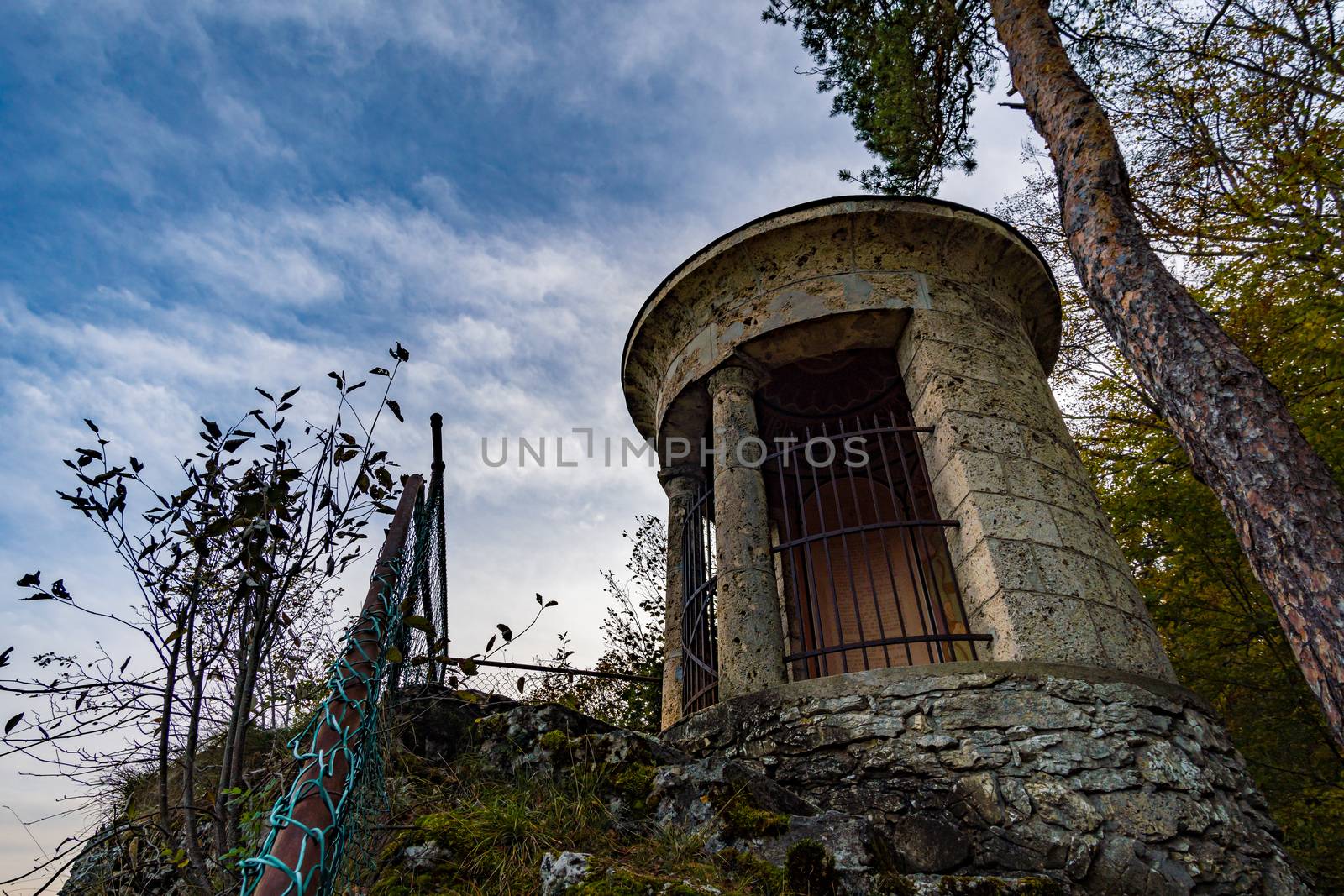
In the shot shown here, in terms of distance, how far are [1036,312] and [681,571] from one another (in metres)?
3.47

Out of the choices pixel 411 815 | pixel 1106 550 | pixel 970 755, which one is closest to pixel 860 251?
pixel 1106 550

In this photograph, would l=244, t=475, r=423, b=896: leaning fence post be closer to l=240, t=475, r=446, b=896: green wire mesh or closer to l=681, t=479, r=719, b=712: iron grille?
l=240, t=475, r=446, b=896: green wire mesh

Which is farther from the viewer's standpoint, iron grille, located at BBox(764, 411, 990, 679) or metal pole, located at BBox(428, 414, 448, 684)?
iron grille, located at BBox(764, 411, 990, 679)

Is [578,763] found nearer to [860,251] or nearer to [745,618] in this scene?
[745,618]

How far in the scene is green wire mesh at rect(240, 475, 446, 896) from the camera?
1.25 meters

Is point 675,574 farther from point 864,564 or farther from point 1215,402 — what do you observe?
point 1215,402

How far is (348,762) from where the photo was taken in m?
1.46

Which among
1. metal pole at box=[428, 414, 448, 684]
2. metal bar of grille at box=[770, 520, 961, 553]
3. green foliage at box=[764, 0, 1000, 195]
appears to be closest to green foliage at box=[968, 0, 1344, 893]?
green foliage at box=[764, 0, 1000, 195]

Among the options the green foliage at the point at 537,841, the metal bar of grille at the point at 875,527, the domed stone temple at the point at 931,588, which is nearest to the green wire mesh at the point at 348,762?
the green foliage at the point at 537,841

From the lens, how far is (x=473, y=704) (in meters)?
3.57

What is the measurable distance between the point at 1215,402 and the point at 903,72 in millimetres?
5035

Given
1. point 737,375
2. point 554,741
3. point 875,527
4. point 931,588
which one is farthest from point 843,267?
point 554,741

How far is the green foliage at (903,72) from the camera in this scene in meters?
7.10

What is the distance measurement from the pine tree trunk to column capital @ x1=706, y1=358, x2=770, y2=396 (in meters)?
2.14
